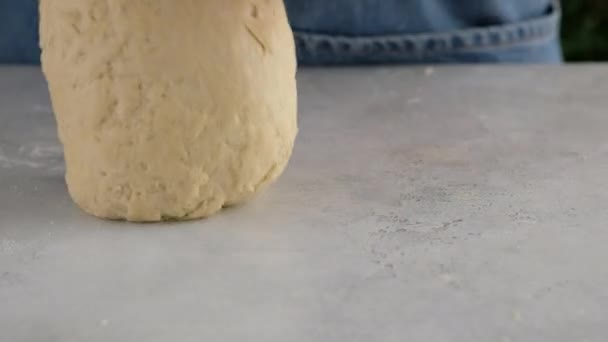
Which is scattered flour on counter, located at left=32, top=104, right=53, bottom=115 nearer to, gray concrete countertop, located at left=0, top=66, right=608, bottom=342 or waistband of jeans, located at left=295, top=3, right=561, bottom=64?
gray concrete countertop, located at left=0, top=66, right=608, bottom=342

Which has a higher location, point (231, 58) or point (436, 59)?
point (231, 58)

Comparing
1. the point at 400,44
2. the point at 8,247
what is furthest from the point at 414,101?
the point at 8,247

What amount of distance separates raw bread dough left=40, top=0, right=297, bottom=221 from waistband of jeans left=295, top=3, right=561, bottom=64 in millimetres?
425

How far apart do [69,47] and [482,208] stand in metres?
0.34

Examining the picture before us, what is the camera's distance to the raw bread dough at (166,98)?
2.20 feet

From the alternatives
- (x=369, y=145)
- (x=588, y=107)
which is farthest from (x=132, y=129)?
(x=588, y=107)

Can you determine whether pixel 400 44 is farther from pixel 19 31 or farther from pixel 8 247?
pixel 8 247

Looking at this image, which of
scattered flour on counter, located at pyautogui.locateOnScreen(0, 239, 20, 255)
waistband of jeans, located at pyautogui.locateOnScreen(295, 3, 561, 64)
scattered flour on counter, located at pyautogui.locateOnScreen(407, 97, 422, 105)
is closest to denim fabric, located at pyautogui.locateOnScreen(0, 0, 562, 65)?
waistband of jeans, located at pyautogui.locateOnScreen(295, 3, 561, 64)

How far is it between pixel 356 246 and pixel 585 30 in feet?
4.81

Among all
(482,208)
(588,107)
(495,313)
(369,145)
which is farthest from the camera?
(588,107)

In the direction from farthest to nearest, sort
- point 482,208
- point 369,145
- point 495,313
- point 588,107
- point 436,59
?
point 436,59 → point 588,107 → point 369,145 → point 482,208 → point 495,313

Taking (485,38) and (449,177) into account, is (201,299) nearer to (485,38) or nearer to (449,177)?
(449,177)

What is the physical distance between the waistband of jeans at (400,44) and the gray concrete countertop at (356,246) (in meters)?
0.18

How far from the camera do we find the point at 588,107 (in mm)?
1012
